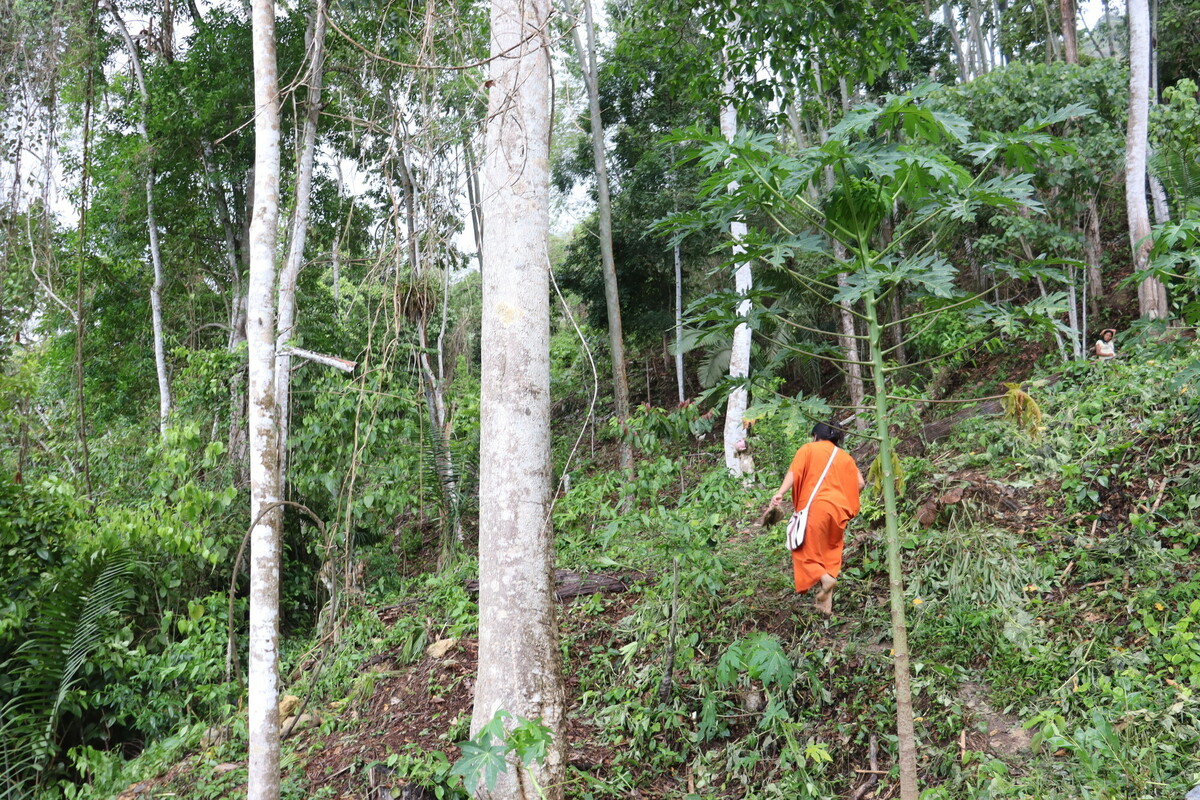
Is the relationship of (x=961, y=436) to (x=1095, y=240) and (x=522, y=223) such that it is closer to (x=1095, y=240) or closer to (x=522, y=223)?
(x=522, y=223)

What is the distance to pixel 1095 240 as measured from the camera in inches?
450

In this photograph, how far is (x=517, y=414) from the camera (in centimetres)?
325

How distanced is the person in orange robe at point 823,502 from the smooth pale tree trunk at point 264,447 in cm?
276

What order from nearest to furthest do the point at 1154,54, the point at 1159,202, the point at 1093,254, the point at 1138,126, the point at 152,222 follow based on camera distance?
the point at 1138,126 < the point at 1159,202 < the point at 1093,254 < the point at 152,222 < the point at 1154,54

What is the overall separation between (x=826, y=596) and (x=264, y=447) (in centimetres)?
323

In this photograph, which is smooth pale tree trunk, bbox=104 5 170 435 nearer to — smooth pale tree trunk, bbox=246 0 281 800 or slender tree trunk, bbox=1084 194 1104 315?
smooth pale tree trunk, bbox=246 0 281 800

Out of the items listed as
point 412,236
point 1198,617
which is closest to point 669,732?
point 1198,617

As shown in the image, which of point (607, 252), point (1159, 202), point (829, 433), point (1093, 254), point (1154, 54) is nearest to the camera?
point (829, 433)

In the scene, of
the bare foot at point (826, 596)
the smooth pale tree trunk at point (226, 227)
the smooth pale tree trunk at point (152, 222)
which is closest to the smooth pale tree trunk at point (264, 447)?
the bare foot at point (826, 596)

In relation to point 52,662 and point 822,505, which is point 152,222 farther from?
point 822,505

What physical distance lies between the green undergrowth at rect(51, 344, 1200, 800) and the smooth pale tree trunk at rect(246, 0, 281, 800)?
0.59 meters

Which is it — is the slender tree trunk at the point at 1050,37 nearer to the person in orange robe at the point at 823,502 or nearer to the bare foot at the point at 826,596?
the person in orange robe at the point at 823,502

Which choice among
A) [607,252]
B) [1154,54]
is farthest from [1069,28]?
[607,252]

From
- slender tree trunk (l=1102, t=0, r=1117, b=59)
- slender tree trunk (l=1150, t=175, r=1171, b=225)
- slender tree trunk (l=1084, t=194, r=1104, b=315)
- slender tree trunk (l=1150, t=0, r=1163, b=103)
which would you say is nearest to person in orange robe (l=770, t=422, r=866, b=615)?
slender tree trunk (l=1084, t=194, r=1104, b=315)
